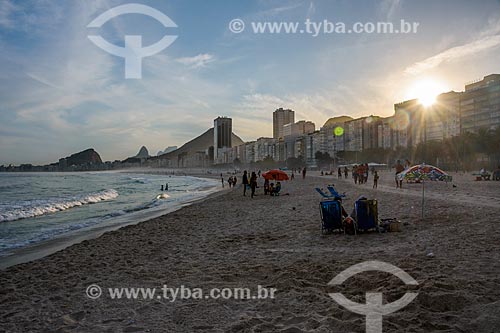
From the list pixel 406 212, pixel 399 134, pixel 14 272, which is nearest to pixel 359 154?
pixel 399 134

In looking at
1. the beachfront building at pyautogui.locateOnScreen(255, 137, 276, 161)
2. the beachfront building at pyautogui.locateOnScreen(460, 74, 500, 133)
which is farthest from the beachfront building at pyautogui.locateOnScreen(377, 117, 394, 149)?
the beachfront building at pyautogui.locateOnScreen(255, 137, 276, 161)

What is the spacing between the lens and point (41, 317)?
423 cm

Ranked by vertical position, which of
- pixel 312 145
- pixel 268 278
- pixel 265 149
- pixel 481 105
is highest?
pixel 481 105

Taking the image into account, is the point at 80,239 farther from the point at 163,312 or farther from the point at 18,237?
the point at 163,312

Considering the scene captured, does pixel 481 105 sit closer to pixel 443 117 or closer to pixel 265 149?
pixel 443 117

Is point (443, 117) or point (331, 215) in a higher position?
point (443, 117)

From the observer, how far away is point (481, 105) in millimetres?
90625

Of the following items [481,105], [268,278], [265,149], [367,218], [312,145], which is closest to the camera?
[268,278]

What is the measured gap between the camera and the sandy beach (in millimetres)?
3729

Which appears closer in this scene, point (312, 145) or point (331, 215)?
point (331, 215)

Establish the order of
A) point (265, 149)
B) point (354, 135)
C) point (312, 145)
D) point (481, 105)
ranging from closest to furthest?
point (481, 105), point (354, 135), point (312, 145), point (265, 149)

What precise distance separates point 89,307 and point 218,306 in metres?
1.69

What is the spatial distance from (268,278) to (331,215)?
3420mm

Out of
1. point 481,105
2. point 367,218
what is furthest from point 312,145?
point 367,218
